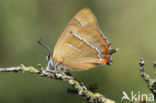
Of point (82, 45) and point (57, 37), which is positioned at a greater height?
point (57, 37)

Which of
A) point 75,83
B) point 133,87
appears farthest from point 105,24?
point 75,83

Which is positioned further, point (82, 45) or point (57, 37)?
point (57, 37)

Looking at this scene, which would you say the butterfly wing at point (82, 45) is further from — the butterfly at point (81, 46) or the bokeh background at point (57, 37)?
the bokeh background at point (57, 37)

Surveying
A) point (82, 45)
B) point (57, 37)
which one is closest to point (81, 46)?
point (82, 45)

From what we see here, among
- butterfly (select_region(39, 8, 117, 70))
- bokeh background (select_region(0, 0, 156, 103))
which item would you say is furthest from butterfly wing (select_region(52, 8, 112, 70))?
bokeh background (select_region(0, 0, 156, 103))

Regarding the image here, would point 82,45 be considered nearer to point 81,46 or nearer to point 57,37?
point 81,46
